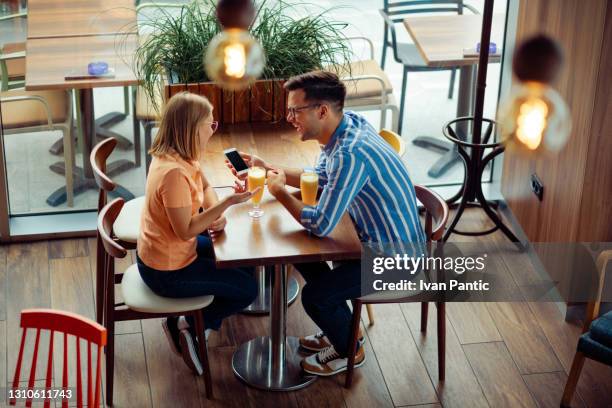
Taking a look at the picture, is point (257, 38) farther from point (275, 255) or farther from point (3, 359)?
point (3, 359)

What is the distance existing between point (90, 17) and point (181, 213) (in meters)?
1.87

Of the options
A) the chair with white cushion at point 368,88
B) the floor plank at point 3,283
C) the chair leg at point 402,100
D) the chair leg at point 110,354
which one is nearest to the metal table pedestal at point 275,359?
the chair leg at point 110,354

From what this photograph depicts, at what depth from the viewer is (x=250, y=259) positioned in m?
3.35

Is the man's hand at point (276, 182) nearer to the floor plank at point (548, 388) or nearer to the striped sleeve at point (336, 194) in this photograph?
the striped sleeve at point (336, 194)

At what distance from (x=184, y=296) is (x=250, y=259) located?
39 cm

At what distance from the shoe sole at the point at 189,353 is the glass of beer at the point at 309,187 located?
748mm

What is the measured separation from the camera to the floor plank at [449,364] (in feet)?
12.8

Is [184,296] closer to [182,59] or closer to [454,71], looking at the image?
[182,59]

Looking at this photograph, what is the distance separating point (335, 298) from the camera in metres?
3.73

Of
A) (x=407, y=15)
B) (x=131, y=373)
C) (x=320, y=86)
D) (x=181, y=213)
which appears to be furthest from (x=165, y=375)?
(x=407, y=15)

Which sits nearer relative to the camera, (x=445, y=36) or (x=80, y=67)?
(x=80, y=67)

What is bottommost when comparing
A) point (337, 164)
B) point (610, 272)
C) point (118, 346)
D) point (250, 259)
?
point (118, 346)

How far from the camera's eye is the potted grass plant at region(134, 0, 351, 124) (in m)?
4.49

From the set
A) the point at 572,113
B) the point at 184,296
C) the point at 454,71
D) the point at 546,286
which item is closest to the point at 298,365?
the point at 184,296
